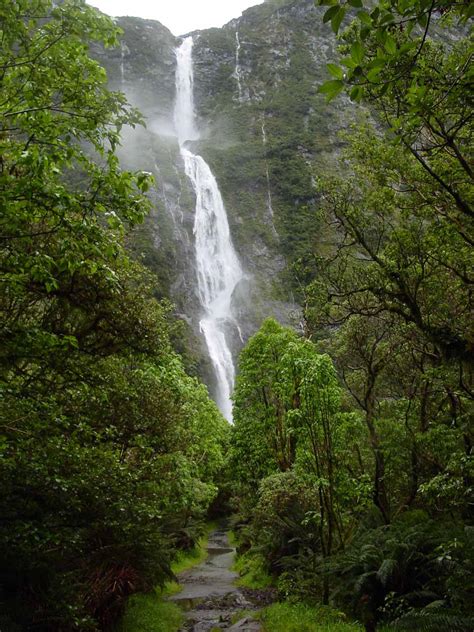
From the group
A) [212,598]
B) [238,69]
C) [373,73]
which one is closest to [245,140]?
[238,69]

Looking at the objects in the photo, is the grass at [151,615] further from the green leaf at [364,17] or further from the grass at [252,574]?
the green leaf at [364,17]

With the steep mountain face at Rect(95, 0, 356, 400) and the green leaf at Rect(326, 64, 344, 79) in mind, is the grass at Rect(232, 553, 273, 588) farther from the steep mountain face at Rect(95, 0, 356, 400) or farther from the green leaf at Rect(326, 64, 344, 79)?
the steep mountain face at Rect(95, 0, 356, 400)

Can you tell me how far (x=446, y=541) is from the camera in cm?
847

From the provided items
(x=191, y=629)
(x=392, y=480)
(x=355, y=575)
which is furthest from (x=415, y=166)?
(x=191, y=629)

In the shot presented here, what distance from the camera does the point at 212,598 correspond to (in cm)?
1527

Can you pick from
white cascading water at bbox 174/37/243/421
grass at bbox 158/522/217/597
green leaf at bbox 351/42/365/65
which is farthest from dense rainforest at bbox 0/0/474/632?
white cascading water at bbox 174/37/243/421

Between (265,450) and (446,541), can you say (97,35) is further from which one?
→ (265,450)

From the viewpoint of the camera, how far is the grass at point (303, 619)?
9.41 meters

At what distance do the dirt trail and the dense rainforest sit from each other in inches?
34.4

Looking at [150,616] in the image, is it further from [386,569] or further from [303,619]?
[386,569]

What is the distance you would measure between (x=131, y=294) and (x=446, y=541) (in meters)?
7.16

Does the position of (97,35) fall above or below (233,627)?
above

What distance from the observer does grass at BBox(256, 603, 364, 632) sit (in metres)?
9.41

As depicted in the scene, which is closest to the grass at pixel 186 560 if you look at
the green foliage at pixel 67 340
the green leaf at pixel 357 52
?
the green foliage at pixel 67 340
